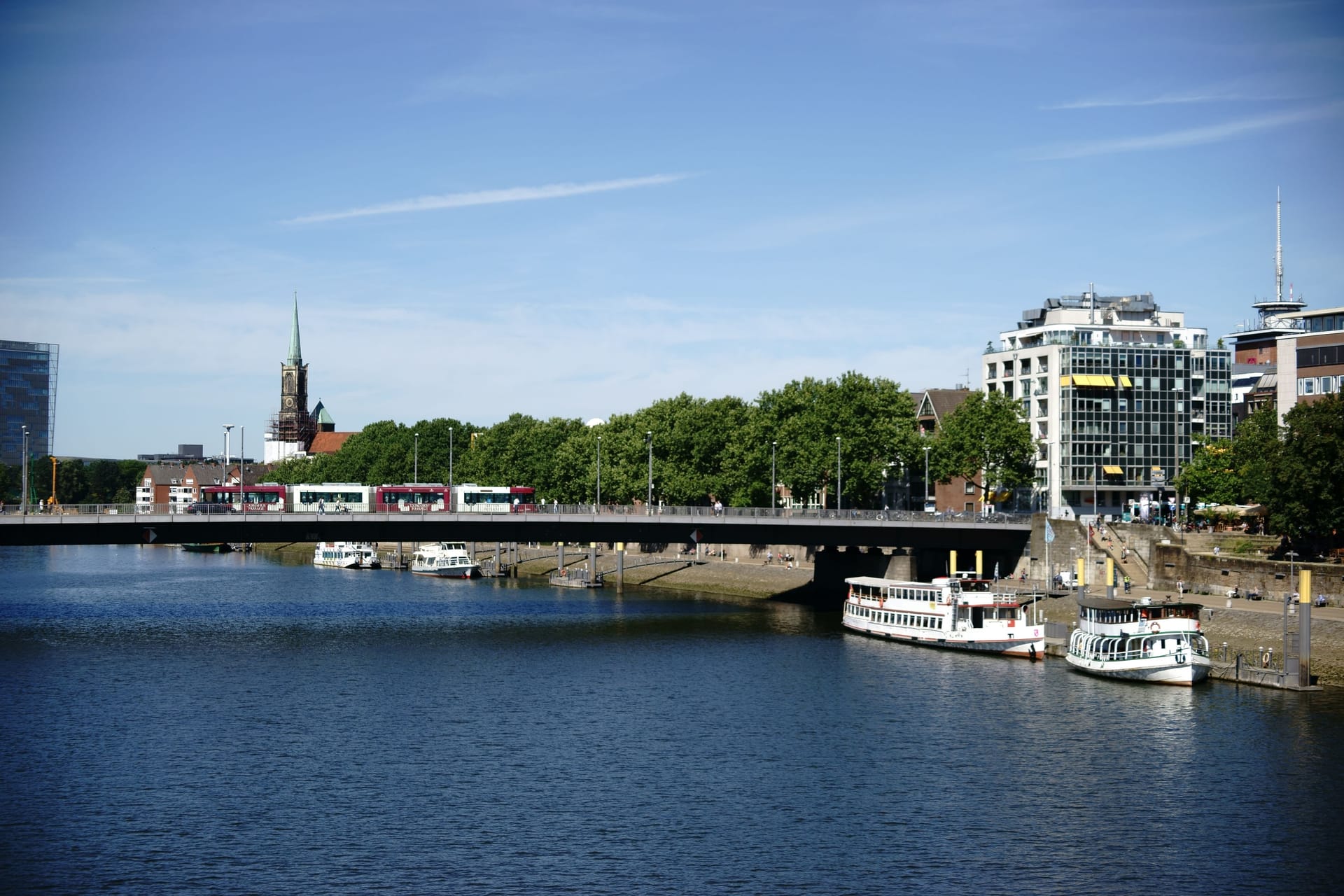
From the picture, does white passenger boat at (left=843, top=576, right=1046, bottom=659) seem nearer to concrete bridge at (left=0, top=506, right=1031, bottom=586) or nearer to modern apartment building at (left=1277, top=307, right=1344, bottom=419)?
concrete bridge at (left=0, top=506, right=1031, bottom=586)

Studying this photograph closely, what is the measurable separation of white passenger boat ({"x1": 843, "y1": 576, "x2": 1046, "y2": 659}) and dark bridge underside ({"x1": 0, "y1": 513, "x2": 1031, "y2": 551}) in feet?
40.6

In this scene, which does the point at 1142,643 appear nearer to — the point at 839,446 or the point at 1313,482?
the point at 1313,482

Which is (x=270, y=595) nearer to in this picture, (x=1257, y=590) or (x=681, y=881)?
(x=1257, y=590)

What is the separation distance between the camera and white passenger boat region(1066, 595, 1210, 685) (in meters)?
91.7

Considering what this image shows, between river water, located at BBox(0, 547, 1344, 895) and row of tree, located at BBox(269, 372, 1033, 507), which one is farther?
row of tree, located at BBox(269, 372, 1033, 507)

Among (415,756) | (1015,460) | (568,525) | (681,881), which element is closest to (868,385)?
(1015,460)

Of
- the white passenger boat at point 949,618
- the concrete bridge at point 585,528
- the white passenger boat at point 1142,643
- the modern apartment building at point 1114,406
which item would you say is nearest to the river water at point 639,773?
the white passenger boat at point 1142,643

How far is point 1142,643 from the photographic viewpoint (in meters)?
93.8

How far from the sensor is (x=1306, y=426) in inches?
4496

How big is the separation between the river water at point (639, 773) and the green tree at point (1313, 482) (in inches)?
955

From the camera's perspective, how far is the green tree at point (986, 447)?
173125mm

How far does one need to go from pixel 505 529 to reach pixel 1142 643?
58789mm

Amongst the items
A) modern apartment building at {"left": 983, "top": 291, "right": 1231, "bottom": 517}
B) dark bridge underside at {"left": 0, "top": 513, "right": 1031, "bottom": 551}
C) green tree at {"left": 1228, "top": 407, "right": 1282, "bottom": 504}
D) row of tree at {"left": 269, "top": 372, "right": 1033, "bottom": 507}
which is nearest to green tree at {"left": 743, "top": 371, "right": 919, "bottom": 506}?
row of tree at {"left": 269, "top": 372, "right": 1033, "bottom": 507}

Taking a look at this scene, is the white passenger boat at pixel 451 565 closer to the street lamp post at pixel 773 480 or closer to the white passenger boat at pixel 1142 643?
the street lamp post at pixel 773 480
